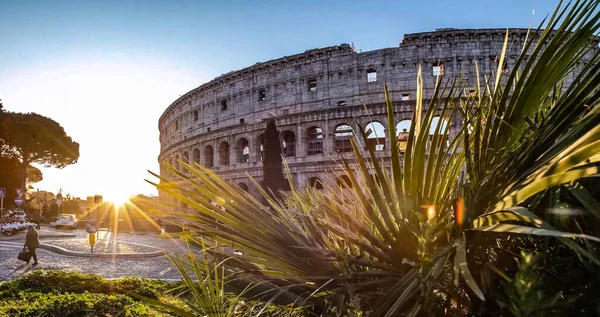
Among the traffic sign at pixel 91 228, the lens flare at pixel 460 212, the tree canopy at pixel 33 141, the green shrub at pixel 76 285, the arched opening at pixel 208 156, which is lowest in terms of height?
the green shrub at pixel 76 285

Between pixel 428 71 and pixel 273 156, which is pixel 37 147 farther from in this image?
pixel 428 71

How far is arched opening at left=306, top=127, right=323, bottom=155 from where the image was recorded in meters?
28.9

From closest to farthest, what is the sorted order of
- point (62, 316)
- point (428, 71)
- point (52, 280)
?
point (62, 316), point (52, 280), point (428, 71)

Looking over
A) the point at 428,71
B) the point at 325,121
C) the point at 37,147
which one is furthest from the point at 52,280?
the point at 37,147

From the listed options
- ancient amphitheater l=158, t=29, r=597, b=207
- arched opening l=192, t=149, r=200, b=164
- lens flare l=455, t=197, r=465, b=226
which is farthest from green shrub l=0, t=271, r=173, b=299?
arched opening l=192, t=149, r=200, b=164

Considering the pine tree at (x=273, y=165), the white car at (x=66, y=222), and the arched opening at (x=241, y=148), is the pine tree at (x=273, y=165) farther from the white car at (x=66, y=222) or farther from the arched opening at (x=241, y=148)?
the white car at (x=66, y=222)

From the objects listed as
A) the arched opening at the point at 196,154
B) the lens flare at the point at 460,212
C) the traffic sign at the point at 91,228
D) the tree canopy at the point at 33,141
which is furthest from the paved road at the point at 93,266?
the tree canopy at the point at 33,141

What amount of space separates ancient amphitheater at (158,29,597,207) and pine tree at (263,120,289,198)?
210 centimetres

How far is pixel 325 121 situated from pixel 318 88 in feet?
11.5

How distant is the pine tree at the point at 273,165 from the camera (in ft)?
76.0

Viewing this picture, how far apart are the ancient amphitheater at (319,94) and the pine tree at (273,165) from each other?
2101 millimetres

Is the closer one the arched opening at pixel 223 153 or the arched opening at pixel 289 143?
the arched opening at pixel 289 143

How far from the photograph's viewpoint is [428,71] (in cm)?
2775

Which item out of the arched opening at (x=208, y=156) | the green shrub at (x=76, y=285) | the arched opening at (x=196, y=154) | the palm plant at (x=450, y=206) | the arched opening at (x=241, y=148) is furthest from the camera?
the arched opening at (x=196, y=154)
